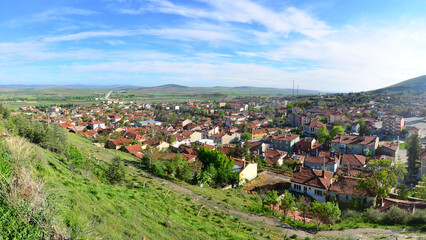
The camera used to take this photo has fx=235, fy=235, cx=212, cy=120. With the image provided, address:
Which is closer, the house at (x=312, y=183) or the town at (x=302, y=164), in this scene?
the town at (x=302, y=164)

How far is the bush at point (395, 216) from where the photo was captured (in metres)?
16.4

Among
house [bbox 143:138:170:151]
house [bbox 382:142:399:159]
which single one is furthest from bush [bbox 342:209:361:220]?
house [bbox 382:142:399:159]

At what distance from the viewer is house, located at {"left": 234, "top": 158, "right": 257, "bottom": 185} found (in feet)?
89.0

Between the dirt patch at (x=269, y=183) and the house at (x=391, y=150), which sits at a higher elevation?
the house at (x=391, y=150)

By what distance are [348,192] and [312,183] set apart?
10.8 feet

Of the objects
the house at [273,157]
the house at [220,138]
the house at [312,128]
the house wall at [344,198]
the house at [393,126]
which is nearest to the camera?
the house wall at [344,198]

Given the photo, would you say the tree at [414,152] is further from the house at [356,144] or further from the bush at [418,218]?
the bush at [418,218]

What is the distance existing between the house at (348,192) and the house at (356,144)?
23990 mm

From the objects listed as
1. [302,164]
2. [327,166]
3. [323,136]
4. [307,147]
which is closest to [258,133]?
[323,136]

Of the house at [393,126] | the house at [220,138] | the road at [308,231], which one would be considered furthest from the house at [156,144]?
the house at [393,126]

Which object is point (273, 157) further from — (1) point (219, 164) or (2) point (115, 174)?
(2) point (115, 174)

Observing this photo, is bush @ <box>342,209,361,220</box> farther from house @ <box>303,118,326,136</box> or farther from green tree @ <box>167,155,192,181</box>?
house @ <box>303,118,326,136</box>

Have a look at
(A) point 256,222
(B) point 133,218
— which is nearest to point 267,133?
(A) point 256,222

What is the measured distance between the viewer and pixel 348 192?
71.7 ft
